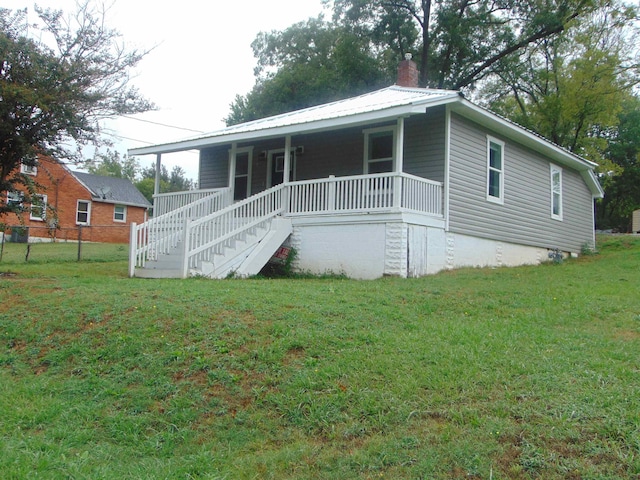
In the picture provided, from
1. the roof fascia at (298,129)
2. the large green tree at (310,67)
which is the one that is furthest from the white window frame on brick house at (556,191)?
the large green tree at (310,67)

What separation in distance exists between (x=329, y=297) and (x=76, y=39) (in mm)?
8061

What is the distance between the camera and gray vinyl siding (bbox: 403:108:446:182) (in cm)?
1302

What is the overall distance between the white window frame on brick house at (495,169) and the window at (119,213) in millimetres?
24930

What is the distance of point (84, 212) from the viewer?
32188mm

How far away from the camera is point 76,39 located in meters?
11.9

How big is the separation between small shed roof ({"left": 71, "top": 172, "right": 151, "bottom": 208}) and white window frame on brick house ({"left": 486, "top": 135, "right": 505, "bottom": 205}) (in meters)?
24.3

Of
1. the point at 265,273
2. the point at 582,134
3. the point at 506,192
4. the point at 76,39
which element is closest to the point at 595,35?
the point at 582,134

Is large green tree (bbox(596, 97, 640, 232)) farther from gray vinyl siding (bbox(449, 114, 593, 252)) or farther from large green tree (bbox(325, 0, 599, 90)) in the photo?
gray vinyl siding (bbox(449, 114, 593, 252))

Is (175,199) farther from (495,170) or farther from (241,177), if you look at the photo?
(495,170)

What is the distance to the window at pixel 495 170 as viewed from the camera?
14.6 meters

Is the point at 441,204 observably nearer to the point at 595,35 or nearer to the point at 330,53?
the point at 595,35

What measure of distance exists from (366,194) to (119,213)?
25415mm

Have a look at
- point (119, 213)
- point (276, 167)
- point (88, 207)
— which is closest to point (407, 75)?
point (276, 167)

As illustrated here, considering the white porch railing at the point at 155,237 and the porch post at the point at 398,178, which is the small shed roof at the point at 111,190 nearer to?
the white porch railing at the point at 155,237
